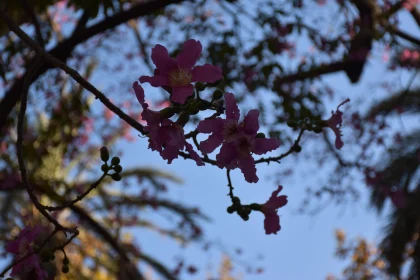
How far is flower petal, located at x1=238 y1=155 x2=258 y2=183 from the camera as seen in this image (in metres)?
1.74

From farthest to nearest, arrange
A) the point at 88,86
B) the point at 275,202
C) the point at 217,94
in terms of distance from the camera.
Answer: the point at 275,202, the point at 88,86, the point at 217,94

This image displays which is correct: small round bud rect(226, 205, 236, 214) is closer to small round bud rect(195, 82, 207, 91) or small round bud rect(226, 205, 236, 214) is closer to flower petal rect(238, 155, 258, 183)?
flower petal rect(238, 155, 258, 183)

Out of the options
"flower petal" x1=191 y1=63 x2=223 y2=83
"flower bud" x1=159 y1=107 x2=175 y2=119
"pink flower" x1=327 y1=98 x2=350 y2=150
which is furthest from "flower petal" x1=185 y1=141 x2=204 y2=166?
"pink flower" x1=327 y1=98 x2=350 y2=150

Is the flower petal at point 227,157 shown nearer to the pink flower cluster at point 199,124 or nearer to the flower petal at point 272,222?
the pink flower cluster at point 199,124

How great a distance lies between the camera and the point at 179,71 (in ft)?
5.68

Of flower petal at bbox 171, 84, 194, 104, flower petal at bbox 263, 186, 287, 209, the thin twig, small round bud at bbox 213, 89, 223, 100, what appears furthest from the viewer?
flower petal at bbox 263, 186, 287, 209

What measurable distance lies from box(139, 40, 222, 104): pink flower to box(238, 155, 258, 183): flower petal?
0.27 metres

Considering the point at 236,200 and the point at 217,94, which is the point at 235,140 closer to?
the point at 217,94

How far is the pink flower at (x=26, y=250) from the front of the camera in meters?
2.05

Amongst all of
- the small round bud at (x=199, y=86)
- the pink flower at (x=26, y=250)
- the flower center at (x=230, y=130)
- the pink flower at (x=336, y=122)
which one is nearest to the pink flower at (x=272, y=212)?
the pink flower at (x=336, y=122)

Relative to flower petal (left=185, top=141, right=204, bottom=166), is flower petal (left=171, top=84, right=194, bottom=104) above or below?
above

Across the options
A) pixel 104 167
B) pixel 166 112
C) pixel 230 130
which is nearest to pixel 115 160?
pixel 104 167

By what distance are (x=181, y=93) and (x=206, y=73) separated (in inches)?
4.7

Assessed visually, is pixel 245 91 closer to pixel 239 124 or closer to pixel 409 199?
pixel 239 124
